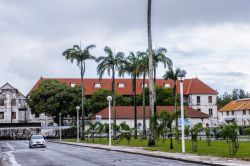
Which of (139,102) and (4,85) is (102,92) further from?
(4,85)

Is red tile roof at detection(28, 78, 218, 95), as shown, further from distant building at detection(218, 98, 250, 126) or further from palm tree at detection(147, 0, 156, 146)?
palm tree at detection(147, 0, 156, 146)

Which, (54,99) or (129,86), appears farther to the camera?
(129,86)

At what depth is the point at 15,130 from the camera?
104250mm

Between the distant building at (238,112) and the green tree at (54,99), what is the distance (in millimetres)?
37528

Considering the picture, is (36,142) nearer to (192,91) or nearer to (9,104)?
(9,104)

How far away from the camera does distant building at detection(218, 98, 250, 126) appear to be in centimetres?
11790

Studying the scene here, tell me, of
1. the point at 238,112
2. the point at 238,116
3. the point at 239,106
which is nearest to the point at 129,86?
the point at 239,106

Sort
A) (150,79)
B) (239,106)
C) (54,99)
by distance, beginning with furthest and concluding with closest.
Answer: (239,106) → (54,99) → (150,79)

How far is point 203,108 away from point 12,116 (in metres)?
52.7

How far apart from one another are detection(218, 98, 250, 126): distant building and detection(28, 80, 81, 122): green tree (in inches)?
1477

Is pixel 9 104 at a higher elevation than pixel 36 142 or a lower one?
higher

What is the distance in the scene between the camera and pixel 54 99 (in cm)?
10319

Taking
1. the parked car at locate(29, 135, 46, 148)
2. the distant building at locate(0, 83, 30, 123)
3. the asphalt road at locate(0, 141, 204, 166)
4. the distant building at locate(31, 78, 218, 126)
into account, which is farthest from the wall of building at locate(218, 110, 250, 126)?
the asphalt road at locate(0, 141, 204, 166)

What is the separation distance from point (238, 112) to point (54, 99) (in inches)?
2004
